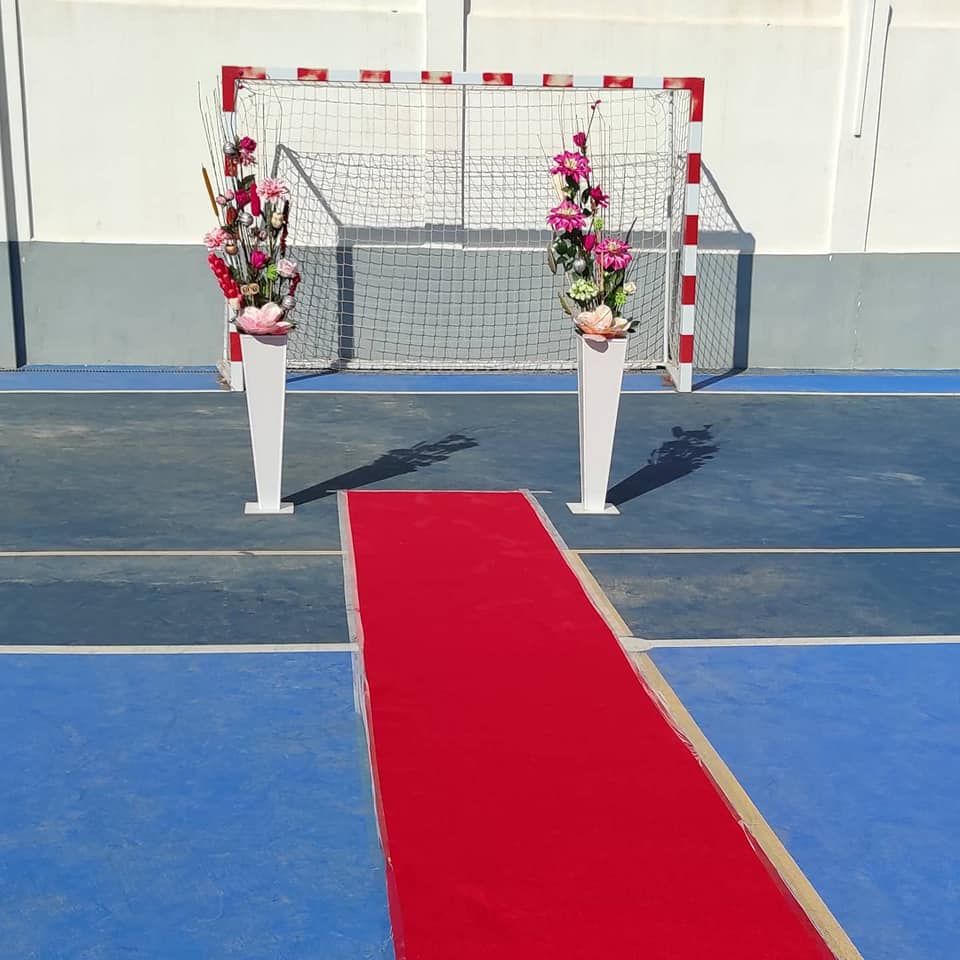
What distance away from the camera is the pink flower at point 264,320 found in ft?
20.5

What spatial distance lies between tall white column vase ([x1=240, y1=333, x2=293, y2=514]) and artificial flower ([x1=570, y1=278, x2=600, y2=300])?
1.57m

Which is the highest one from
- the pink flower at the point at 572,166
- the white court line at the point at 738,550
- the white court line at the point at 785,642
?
the pink flower at the point at 572,166

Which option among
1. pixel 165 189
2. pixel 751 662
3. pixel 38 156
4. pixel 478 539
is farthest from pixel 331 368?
Answer: pixel 751 662

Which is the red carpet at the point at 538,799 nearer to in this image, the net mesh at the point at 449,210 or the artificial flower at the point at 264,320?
the artificial flower at the point at 264,320

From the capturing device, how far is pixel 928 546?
6309 mm

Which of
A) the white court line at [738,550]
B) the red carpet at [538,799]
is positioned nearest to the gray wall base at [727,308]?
the white court line at [738,550]

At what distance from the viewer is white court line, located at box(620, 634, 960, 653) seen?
4.82m

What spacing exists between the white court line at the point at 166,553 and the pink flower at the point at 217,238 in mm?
1571

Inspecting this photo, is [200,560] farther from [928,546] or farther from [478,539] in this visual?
[928,546]

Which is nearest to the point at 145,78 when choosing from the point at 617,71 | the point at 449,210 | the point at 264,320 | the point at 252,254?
the point at 449,210

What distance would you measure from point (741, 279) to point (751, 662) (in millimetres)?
8149

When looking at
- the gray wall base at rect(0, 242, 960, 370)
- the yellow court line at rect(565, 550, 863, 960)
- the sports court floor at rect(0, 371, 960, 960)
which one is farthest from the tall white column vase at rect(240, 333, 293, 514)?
the gray wall base at rect(0, 242, 960, 370)

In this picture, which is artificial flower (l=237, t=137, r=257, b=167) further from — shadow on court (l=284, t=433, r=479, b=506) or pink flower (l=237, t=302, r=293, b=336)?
shadow on court (l=284, t=433, r=479, b=506)

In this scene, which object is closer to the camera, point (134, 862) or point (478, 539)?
point (134, 862)
